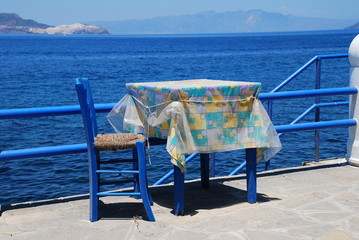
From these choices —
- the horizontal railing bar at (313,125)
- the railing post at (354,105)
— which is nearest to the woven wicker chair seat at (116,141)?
the horizontal railing bar at (313,125)

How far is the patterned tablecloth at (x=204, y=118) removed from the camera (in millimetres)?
4395

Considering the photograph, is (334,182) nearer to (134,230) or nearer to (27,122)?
(134,230)

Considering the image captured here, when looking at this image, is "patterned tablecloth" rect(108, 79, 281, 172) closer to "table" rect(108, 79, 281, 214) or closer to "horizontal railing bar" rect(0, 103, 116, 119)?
"table" rect(108, 79, 281, 214)

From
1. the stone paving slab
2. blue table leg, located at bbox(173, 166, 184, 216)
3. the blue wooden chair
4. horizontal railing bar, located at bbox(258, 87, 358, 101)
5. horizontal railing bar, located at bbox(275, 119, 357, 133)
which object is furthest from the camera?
horizontal railing bar, located at bbox(275, 119, 357, 133)

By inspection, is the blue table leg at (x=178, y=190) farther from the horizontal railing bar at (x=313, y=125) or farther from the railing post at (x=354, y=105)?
the railing post at (x=354, y=105)

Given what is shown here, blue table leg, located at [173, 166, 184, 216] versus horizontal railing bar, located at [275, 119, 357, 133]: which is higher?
horizontal railing bar, located at [275, 119, 357, 133]

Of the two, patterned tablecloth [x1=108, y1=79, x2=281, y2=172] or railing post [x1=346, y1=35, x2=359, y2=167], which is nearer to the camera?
patterned tablecloth [x1=108, y1=79, x2=281, y2=172]

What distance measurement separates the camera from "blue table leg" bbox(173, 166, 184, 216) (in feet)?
14.9

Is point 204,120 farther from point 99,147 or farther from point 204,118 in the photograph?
point 99,147

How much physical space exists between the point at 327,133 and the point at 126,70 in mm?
32750

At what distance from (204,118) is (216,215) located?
2.50ft

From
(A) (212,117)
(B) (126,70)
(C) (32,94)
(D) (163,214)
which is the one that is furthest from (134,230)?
(B) (126,70)

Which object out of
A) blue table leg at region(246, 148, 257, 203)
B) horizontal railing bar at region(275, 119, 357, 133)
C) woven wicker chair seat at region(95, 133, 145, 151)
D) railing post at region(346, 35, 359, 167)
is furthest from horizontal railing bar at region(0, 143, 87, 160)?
railing post at region(346, 35, 359, 167)

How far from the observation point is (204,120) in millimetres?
4527
